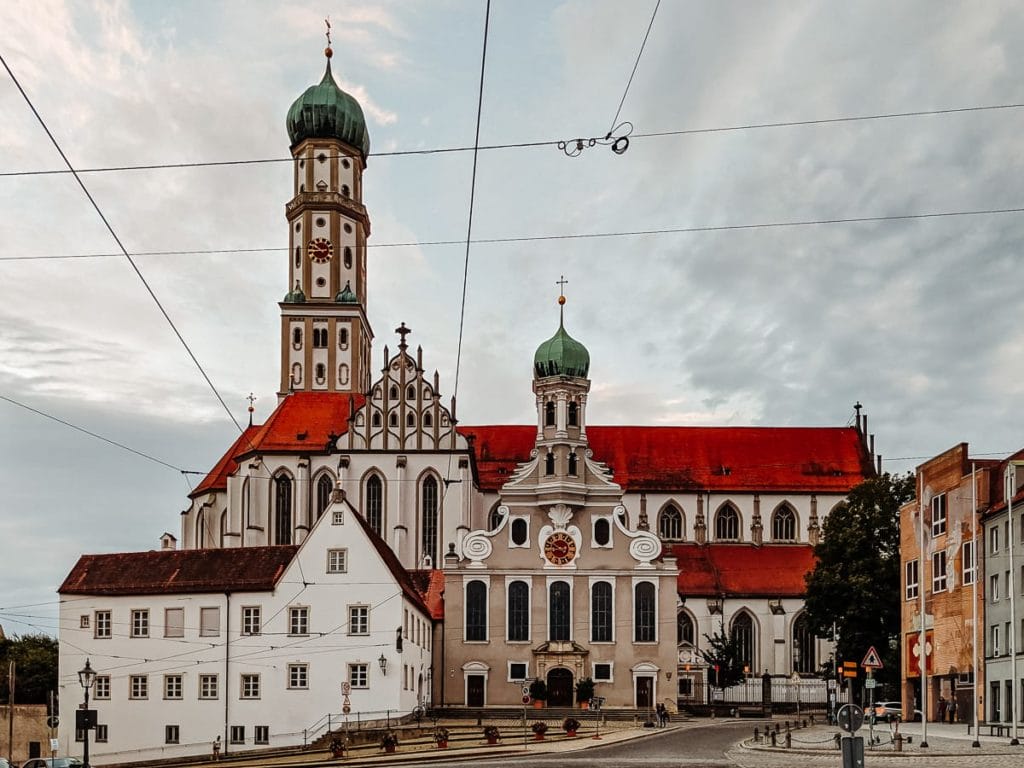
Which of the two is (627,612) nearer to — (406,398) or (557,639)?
(557,639)

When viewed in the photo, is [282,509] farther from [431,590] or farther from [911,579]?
[911,579]

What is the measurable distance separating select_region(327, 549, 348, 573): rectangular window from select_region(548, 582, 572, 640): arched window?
17885 millimetres

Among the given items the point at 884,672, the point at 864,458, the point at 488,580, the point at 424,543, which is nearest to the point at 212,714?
the point at 488,580

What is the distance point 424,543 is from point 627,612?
567 inches

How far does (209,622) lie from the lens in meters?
59.8

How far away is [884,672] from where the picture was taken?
6869 cm

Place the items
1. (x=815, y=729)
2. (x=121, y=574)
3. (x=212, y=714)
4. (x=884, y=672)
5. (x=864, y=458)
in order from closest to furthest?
(x=815, y=729) → (x=212, y=714) → (x=121, y=574) → (x=884, y=672) → (x=864, y=458)

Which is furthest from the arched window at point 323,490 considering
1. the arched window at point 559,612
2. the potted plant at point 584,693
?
the potted plant at point 584,693

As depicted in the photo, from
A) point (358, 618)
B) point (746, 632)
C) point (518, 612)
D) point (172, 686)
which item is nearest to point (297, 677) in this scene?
point (358, 618)

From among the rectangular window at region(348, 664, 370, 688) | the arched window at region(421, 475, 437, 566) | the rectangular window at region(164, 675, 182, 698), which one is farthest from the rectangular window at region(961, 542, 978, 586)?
the arched window at region(421, 475, 437, 566)

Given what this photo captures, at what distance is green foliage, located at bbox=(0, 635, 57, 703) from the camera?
86.9 m

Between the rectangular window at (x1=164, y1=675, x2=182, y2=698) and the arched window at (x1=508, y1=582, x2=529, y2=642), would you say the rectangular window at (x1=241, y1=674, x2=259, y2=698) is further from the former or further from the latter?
the arched window at (x1=508, y1=582, x2=529, y2=642)

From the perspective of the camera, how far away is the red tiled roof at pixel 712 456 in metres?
94.6

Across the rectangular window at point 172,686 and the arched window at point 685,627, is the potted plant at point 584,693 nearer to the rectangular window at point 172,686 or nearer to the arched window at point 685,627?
the arched window at point 685,627
